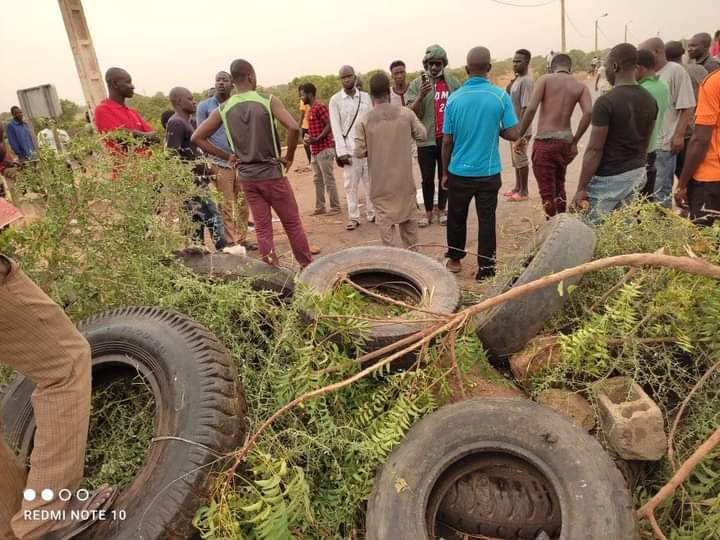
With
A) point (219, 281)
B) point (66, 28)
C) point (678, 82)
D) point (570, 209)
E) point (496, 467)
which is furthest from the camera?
point (66, 28)

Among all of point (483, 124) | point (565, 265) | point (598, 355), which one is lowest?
point (598, 355)

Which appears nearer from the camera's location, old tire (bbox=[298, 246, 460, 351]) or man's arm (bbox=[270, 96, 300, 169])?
old tire (bbox=[298, 246, 460, 351])

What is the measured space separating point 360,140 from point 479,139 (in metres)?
1.27

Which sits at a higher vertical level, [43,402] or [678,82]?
[678,82]

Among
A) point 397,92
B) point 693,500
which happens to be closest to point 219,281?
point 693,500

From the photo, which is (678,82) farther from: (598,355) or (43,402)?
(43,402)

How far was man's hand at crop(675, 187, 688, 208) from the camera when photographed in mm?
4180

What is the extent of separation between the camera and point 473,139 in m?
4.48

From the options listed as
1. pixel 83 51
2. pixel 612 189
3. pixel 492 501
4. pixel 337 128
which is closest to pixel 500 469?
pixel 492 501

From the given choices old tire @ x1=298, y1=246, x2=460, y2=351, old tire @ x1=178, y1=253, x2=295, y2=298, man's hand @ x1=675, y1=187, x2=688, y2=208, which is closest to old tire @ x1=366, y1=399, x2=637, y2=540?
old tire @ x1=298, y1=246, x2=460, y2=351

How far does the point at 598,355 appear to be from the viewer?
2.35 metres

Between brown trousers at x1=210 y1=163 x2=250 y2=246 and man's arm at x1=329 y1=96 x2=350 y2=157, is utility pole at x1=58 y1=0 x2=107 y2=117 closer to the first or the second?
brown trousers at x1=210 y1=163 x2=250 y2=246

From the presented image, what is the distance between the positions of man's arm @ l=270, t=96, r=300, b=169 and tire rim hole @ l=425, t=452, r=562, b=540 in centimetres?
350

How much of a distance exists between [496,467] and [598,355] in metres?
0.76
